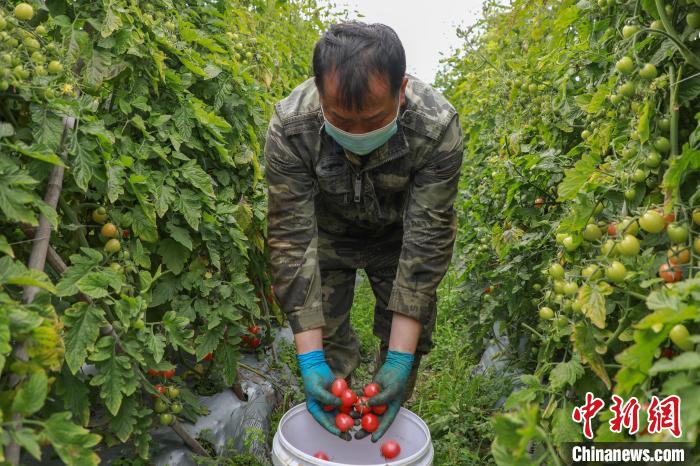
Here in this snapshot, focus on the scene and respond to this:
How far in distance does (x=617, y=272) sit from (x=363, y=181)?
1264mm

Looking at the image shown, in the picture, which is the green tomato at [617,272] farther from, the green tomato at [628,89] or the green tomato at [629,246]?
the green tomato at [628,89]

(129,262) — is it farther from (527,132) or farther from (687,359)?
(527,132)

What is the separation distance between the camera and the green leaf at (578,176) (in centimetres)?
154

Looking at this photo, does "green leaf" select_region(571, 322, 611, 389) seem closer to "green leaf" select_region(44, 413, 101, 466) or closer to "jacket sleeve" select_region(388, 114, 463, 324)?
"jacket sleeve" select_region(388, 114, 463, 324)

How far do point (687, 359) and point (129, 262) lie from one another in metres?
1.56

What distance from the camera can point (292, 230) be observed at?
2.30m

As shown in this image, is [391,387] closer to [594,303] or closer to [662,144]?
[594,303]

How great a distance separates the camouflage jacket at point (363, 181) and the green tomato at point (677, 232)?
1.12m

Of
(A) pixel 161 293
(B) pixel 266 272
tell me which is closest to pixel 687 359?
(A) pixel 161 293

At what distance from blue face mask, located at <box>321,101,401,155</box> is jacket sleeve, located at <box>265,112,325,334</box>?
251mm

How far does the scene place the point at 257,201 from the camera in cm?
277

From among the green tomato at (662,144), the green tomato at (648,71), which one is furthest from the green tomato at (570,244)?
the green tomato at (648,71)

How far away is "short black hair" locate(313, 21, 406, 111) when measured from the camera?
1767 millimetres

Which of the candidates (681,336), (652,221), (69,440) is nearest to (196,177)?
(69,440)
